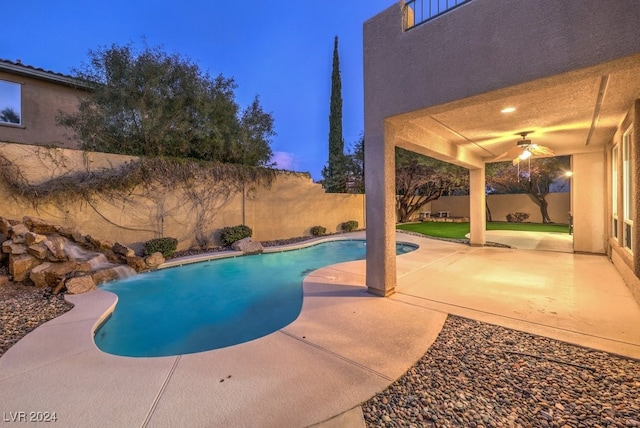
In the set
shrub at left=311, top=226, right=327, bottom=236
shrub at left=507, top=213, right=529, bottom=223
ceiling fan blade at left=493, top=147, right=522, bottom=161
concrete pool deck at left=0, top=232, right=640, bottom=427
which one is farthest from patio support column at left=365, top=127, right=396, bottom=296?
shrub at left=507, top=213, right=529, bottom=223

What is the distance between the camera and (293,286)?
6.62m

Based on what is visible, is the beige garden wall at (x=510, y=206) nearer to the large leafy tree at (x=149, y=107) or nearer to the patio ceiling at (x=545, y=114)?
the patio ceiling at (x=545, y=114)

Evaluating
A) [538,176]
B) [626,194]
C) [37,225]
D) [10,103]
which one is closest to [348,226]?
[626,194]

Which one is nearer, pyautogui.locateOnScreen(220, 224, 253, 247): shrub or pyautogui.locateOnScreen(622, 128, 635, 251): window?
pyautogui.locateOnScreen(622, 128, 635, 251): window

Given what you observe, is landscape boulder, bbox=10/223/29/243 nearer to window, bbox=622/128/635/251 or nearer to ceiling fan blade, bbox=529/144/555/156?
ceiling fan blade, bbox=529/144/555/156

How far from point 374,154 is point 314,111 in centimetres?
11324

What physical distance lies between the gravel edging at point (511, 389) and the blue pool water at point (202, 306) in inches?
104

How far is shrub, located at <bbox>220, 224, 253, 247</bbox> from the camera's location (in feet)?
33.3

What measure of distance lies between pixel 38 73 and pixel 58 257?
29.5 feet

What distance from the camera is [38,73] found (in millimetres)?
10148

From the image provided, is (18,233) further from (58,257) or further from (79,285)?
(79,285)

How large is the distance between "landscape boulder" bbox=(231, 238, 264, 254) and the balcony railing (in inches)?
310

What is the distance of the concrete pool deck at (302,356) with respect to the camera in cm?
213

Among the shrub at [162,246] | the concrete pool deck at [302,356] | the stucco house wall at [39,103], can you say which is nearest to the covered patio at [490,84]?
the concrete pool deck at [302,356]
